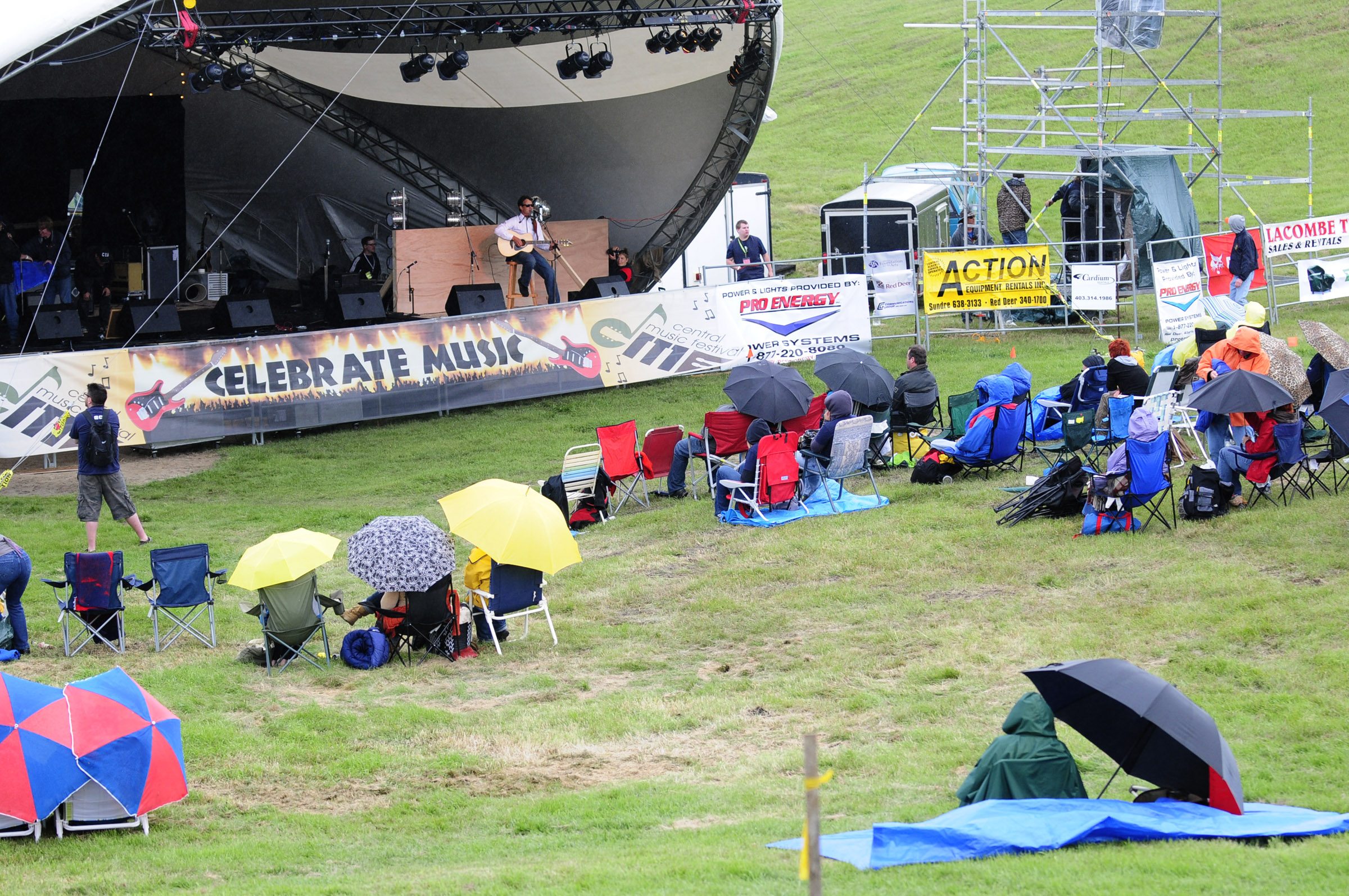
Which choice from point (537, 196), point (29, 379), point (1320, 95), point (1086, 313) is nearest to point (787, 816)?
point (29, 379)

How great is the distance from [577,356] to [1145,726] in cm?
1414

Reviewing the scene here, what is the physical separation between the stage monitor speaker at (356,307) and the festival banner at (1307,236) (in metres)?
12.8

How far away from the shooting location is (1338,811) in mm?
6250

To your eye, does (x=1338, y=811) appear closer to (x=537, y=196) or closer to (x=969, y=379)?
(x=969, y=379)

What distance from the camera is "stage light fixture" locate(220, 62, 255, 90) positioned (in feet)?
62.1

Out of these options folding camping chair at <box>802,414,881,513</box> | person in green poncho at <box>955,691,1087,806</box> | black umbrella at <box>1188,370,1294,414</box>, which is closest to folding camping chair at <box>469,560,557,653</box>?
folding camping chair at <box>802,414,881,513</box>

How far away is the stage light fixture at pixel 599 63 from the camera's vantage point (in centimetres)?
2128

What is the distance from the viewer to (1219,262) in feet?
66.4

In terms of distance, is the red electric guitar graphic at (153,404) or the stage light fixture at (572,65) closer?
the red electric guitar graphic at (153,404)

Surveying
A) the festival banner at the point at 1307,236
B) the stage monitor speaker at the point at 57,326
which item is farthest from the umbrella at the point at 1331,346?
the stage monitor speaker at the point at 57,326

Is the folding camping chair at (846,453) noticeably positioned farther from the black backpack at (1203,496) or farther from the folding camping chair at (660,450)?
the black backpack at (1203,496)

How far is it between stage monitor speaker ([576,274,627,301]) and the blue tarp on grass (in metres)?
16.6

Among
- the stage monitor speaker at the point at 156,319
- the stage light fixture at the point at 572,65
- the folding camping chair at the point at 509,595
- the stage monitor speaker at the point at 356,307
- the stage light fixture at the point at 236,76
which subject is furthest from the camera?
the stage light fixture at the point at 572,65

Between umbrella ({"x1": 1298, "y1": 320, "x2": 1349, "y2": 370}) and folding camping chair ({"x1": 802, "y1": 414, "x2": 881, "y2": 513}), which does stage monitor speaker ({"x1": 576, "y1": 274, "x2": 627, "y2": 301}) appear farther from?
umbrella ({"x1": 1298, "y1": 320, "x2": 1349, "y2": 370})
